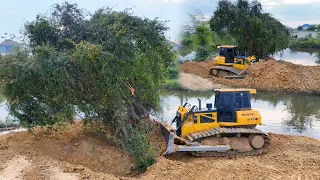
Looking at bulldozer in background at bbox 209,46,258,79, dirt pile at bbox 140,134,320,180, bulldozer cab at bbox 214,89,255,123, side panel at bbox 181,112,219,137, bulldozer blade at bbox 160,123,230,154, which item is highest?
bulldozer in background at bbox 209,46,258,79

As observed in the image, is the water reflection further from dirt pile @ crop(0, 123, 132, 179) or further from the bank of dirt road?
dirt pile @ crop(0, 123, 132, 179)

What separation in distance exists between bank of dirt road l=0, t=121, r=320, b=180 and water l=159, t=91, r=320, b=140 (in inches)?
103

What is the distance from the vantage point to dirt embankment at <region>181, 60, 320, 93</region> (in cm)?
2540

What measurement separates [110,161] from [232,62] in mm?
17885

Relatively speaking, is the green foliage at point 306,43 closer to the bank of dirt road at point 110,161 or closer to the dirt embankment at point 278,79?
the dirt embankment at point 278,79

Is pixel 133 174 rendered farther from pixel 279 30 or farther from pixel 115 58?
pixel 279 30

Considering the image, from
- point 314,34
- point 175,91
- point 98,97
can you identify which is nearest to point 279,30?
point 175,91

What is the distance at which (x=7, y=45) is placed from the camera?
11.6 m

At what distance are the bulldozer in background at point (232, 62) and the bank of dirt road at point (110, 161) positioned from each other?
13.4 meters

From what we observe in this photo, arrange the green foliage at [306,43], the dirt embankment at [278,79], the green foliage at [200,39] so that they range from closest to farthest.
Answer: the dirt embankment at [278,79], the green foliage at [200,39], the green foliage at [306,43]

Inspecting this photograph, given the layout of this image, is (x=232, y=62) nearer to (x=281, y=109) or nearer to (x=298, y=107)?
(x=298, y=107)

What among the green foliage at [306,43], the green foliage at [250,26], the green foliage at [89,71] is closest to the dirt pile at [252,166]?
the green foliage at [89,71]

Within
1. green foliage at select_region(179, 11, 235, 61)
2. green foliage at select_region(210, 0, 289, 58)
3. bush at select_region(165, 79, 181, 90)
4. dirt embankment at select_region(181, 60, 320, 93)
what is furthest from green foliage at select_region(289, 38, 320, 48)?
bush at select_region(165, 79, 181, 90)

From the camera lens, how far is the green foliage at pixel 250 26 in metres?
32.7
